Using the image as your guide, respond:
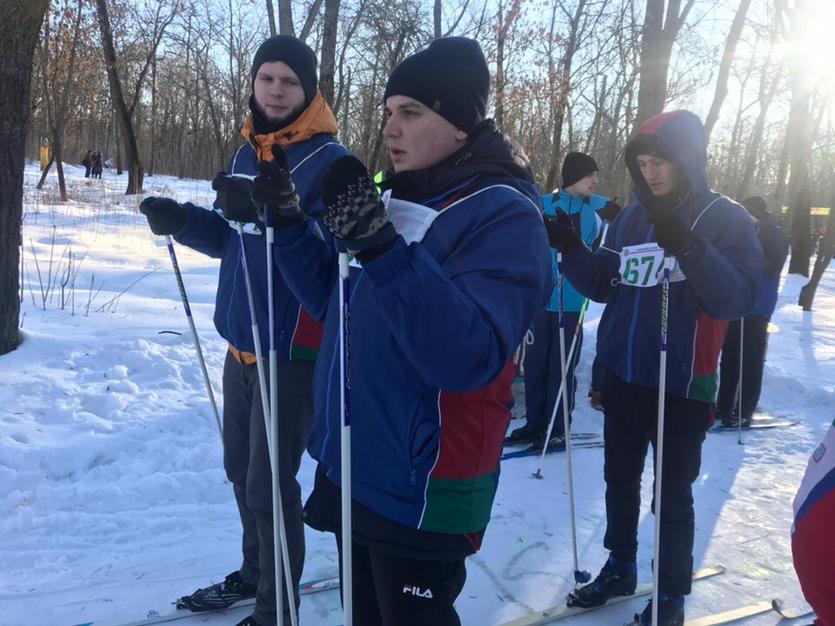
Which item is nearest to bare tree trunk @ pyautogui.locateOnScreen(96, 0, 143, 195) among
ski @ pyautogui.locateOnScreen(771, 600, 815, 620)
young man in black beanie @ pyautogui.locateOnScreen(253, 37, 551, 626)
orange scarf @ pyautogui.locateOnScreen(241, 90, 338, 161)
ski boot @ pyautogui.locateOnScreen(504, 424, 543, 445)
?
ski boot @ pyautogui.locateOnScreen(504, 424, 543, 445)

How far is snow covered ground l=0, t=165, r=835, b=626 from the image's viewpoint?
2908 mm

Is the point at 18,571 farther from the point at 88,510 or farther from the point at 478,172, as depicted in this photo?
the point at 478,172

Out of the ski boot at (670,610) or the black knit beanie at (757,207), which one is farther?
the black knit beanie at (757,207)

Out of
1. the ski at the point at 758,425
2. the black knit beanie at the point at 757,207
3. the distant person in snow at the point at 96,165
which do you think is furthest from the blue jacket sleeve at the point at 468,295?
the distant person in snow at the point at 96,165

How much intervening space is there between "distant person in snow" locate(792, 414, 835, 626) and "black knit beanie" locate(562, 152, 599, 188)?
13.2 feet

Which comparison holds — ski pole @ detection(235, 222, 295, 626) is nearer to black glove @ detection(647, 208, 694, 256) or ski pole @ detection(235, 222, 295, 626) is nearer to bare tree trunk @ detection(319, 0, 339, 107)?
black glove @ detection(647, 208, 694, 256)

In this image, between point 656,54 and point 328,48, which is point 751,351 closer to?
point 656,54

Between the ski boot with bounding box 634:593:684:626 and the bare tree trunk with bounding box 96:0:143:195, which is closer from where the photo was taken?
the ski boot with bounding box 634:593:684:626

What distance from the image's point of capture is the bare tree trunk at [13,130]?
4438 mm

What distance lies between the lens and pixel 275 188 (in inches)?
73.0

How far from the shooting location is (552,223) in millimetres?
2779

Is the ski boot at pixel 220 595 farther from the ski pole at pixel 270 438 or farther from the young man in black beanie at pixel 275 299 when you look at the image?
the ski pole at pixel 270 438

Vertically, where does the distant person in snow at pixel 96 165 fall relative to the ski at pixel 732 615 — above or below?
above

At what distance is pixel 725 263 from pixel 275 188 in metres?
1.62
